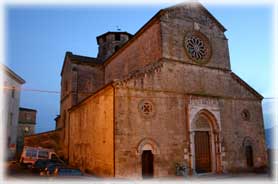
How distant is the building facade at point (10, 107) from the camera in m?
25.3

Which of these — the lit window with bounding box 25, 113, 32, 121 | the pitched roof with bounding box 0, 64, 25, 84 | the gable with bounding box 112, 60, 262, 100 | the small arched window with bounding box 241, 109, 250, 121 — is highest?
the pitched roof with bounding box 0, 64, 25, 84

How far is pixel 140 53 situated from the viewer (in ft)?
63.3

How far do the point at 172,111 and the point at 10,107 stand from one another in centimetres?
1990

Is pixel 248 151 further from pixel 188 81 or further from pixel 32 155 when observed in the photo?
pixel 32 155

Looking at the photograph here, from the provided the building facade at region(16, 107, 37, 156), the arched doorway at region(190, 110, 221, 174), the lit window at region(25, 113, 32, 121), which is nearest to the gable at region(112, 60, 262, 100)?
the arched doorway at region(190, 110, 221, 174)

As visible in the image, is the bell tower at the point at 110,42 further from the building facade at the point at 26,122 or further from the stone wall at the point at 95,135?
the building facade at the point at 26,122

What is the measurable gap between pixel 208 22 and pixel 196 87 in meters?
6.20

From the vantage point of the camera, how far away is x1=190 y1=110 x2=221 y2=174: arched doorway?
1678cm

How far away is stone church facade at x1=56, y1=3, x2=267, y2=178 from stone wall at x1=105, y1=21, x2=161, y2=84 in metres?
0.08

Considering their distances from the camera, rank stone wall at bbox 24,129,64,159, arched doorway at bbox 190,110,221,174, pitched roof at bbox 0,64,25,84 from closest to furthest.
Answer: arched doorway at bbox 190,110,221,174, pitched roof at bbox 0,64,25,84, stone wall at bbox 24,129,64,159

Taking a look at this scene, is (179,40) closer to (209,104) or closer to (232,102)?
(209,104)

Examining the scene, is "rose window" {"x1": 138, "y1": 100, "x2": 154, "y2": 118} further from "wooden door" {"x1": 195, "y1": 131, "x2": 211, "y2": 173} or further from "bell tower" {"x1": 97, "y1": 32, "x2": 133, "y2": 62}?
"bell tower" {"x1": 97, "y1": 32, "x2": 133, "y2": 62}

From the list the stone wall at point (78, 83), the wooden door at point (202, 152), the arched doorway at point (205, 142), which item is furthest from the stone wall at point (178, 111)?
the stone wall at point (78, 83)

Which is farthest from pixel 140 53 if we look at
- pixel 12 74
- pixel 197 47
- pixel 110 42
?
pixel 12 74
